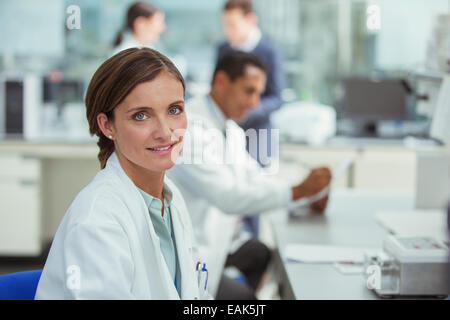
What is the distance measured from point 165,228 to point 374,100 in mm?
3111

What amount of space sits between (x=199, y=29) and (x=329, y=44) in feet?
3.65

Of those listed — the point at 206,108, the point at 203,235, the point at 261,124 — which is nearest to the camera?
the point at 203,235

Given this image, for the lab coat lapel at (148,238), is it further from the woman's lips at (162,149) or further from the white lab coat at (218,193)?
the white lab coat at (218,193)

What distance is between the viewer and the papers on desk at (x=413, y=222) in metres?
1.73

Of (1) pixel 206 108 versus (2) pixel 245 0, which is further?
A: (2) pixel 245 0

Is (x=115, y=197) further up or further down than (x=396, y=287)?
further up

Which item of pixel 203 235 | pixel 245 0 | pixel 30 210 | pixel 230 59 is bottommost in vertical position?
pixel 30 210

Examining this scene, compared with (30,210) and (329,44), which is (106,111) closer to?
(30,210)

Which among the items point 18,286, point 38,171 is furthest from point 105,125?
point 38,171

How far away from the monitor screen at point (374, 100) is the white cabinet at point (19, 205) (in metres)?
2.14

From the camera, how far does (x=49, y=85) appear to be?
13.4 feet

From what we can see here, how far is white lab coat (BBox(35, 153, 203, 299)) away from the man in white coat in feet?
1.84

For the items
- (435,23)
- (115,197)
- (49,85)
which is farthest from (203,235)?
(49,85)

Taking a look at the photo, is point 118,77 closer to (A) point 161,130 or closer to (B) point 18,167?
(A) point 161,130
